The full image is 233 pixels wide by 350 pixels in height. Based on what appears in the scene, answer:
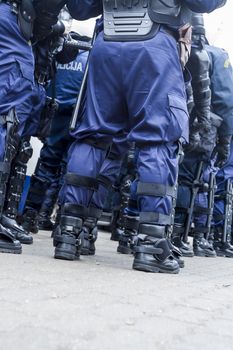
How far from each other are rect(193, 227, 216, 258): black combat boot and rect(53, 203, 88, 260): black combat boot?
7.54 ft

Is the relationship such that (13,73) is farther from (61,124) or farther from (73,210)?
(61,124)

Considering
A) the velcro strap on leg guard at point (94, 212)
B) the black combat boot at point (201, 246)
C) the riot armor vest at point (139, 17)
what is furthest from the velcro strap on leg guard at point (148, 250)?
the black combat boot at point (201, 246)

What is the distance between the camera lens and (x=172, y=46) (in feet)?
10.6

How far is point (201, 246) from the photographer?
5.39 m

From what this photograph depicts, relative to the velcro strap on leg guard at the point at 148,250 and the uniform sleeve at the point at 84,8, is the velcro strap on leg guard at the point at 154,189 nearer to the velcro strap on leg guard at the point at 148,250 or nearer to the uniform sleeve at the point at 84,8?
the velcro strap on leg guard at the point at 148,250

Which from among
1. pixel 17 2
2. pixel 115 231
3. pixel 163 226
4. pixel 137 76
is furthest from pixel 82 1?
pixel 115 231

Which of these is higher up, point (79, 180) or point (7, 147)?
point (7, 147)

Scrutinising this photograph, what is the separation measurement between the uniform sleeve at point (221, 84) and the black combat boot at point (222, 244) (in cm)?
127

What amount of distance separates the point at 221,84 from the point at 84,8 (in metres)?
2.06

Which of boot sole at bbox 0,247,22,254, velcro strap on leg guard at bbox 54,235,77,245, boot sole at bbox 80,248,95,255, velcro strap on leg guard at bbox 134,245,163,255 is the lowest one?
boot sole at bbox 80,248,95,255

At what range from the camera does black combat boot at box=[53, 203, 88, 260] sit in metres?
3.15

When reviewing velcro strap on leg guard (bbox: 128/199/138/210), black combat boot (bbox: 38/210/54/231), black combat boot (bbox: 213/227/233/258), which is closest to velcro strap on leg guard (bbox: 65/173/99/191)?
velcro strap on leg guard (bbox: 128/199/138/210)

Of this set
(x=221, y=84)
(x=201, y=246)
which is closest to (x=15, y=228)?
(x=201, y=246)

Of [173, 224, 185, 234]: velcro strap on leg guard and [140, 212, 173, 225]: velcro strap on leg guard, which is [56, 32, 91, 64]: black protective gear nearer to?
[173, 224, 185, 234]: velcro strap on leg guard
